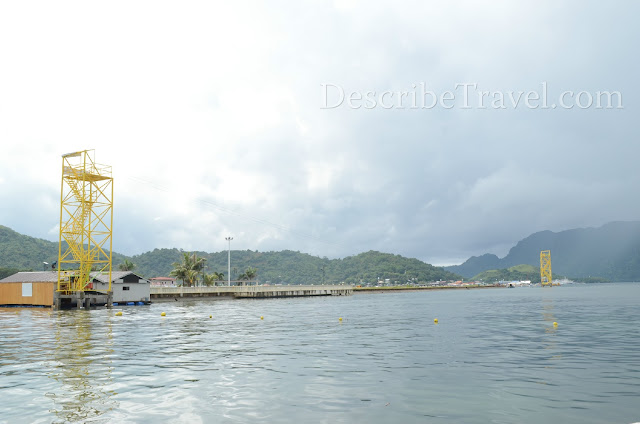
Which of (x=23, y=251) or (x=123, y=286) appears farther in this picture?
(x=23, y=251)

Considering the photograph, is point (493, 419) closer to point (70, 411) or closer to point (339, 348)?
point (70, 411)

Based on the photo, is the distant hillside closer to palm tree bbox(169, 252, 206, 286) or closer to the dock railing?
palm tree bbox(169, 252, 206, 286)

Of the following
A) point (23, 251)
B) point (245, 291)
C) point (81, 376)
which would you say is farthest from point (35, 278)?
point (23, 251)

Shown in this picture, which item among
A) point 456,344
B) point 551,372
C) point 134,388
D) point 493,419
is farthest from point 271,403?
point 456,344

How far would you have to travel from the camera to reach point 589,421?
12.3 metres

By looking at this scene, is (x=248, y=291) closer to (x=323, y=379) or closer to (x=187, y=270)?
(x=187, y=270)

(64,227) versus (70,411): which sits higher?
(64,227)

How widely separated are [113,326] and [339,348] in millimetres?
23064

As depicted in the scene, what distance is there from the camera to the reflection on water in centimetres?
1332

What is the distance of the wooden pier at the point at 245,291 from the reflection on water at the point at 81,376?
69315 mm

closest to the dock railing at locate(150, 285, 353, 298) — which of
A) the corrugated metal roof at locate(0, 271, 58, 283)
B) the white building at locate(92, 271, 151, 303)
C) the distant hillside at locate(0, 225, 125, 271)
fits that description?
the white building at locate(92, 271, 151, 303)

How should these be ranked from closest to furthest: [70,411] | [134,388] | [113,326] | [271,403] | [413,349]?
[70,411] < [271,403] < [134,388] < [413,349] < [113,326]

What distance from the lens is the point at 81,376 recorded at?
1797 centimetres

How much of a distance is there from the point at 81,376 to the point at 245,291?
105 meters
